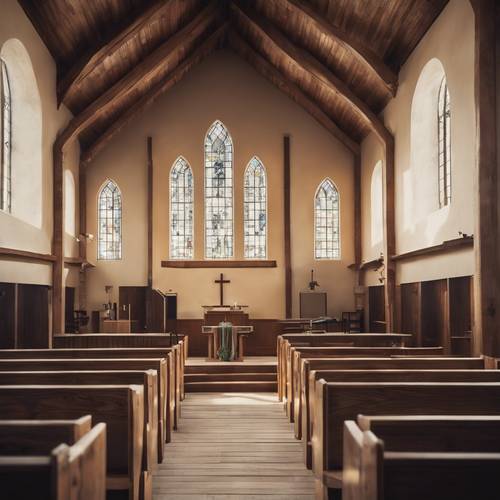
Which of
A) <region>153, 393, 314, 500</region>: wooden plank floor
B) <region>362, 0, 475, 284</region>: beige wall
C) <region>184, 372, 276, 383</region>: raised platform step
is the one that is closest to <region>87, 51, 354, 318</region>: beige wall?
<region>362, 0, 475, 284</region>: beige wall

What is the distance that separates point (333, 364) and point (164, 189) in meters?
10.4

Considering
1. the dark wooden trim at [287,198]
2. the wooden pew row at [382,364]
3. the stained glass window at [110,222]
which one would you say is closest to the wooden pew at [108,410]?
the wooden pew row at [382,364]

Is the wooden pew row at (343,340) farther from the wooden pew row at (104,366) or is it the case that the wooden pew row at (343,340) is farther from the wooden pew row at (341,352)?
the wooden pew row at (104,366)

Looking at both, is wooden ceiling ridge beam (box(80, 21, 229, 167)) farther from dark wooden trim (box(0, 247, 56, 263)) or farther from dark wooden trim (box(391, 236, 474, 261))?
dark wooden trim (box(391, 236, 474, 261))

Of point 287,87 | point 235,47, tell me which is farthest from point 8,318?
point 235,47

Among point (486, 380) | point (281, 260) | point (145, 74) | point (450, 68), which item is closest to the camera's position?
point (486, 380)

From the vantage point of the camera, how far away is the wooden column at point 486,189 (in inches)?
289

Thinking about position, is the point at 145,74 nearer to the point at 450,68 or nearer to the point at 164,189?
the point at 164,189

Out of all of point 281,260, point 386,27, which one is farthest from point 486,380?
point 281,260

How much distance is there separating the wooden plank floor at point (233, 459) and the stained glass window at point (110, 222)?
25.9 feet

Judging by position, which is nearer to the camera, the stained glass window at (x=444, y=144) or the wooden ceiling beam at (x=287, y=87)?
the stained glass window at (x=444, y=144)

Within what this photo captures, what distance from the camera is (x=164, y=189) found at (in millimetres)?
15289

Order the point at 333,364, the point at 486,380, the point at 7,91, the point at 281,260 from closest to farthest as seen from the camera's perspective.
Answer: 1. the point at 486,380
2. the point at 333,364
3. the point at 7,91
4. the point at 281,260

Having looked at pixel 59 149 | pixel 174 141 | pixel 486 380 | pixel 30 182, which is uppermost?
pixel 174 141
